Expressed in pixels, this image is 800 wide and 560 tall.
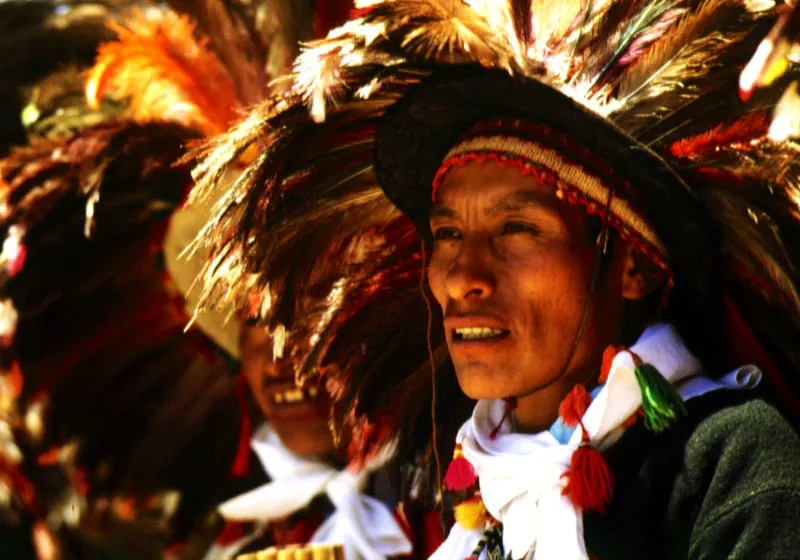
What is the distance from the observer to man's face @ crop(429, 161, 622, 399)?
328cm

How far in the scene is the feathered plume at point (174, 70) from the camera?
5.36 meters

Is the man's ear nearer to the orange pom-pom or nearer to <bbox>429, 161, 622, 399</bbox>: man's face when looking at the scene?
<bbox>429, 161, 622, 399</bbox>: man's face

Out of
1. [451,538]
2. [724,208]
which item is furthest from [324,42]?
[451,538]

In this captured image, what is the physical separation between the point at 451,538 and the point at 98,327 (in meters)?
2.79

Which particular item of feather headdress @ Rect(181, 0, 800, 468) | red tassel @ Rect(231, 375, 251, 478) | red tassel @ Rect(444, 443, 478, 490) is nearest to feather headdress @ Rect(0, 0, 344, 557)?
red tassel @ Rect(231, 375, 251, 478)

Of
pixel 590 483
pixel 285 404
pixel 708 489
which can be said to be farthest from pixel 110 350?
pixel 708 489

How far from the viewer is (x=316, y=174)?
3703 mm

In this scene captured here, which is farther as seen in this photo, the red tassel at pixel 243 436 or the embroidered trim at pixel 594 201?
the red tassel at pixel 243 436

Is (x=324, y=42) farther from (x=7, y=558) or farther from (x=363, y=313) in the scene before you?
(x=7, y=558)

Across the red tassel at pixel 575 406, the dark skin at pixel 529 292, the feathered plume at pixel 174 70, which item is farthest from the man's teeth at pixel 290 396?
the red tassel at pixel 575 406

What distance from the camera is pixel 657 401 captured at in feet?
9.89

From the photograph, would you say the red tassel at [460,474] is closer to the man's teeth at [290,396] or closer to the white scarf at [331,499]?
the white scarf at [331,499]

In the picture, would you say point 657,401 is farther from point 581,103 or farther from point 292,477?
point 292,477

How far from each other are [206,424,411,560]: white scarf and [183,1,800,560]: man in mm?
1132
